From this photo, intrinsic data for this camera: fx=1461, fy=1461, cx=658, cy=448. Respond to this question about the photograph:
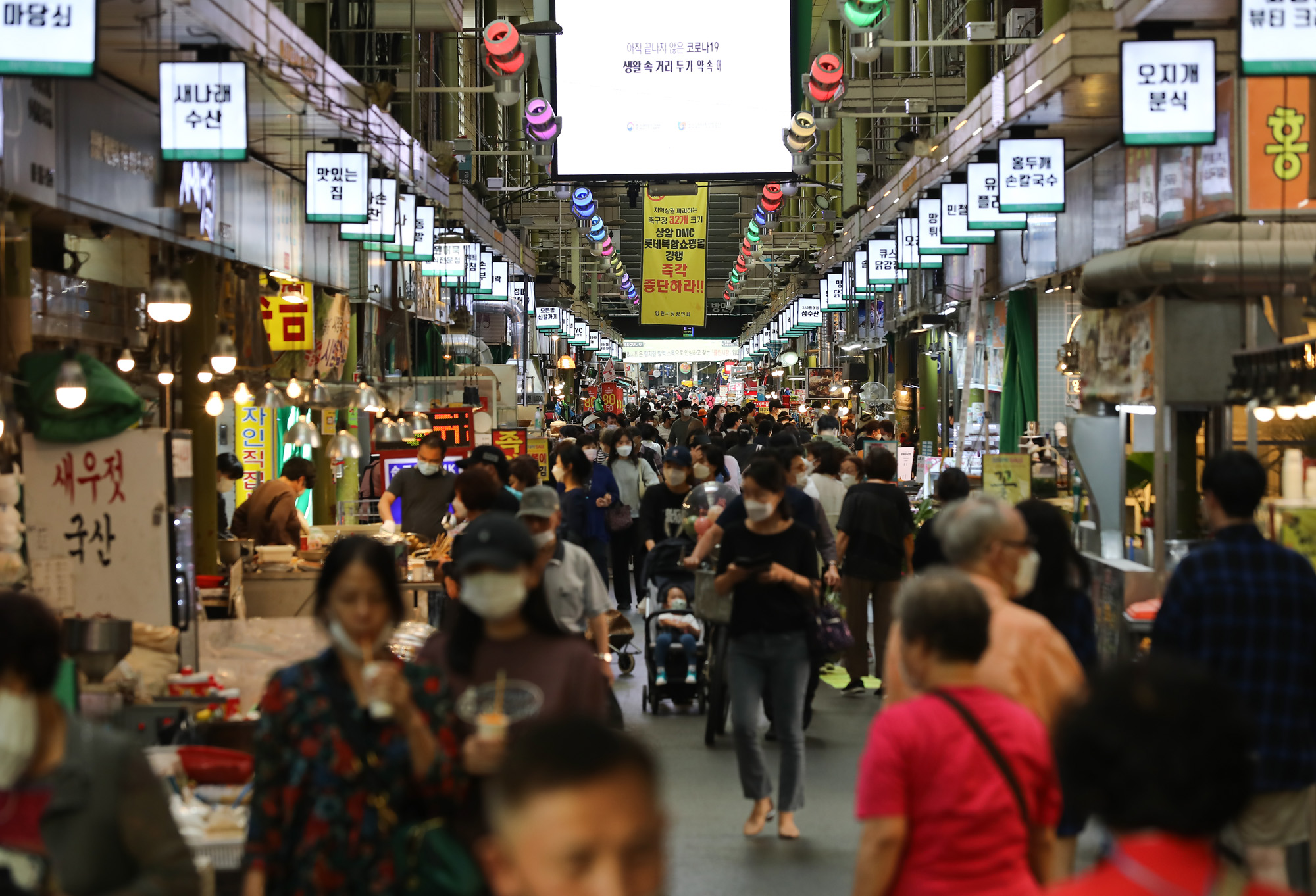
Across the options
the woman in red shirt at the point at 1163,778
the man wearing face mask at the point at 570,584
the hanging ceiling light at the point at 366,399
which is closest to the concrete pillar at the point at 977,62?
the hanging ceiling light at the point at 366,399

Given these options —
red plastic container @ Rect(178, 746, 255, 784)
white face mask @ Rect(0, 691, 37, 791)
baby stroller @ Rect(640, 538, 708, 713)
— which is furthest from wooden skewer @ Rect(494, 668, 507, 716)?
baby stroller @ Rect(640, 538, 708, 713)

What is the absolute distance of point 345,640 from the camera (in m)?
3.37

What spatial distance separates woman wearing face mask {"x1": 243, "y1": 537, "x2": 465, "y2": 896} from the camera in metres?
3.14

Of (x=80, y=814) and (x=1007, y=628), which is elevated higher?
(x=1007, y=628)

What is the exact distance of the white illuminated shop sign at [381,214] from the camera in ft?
47.4

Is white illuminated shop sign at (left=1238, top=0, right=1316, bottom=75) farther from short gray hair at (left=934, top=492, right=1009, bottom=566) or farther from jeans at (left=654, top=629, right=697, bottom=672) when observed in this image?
jeans at (left=654, top=629, right=697, bottom=672)

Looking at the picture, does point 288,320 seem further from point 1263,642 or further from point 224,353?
point 1263,642

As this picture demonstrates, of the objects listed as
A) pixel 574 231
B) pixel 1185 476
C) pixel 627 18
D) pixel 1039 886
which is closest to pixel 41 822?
pixel 1039 886

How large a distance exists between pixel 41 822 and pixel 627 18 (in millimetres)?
16830

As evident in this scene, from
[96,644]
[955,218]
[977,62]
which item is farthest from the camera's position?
[977,62]

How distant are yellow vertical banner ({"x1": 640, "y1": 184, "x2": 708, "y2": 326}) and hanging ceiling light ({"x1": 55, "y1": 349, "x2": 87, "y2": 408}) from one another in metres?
21.7

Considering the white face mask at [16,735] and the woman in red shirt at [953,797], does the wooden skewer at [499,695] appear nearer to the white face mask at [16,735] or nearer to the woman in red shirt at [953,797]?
the woman in red shirt at [953,797]

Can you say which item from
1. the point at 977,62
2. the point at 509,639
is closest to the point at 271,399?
the point at 509,639

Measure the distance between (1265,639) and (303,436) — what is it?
768cm
